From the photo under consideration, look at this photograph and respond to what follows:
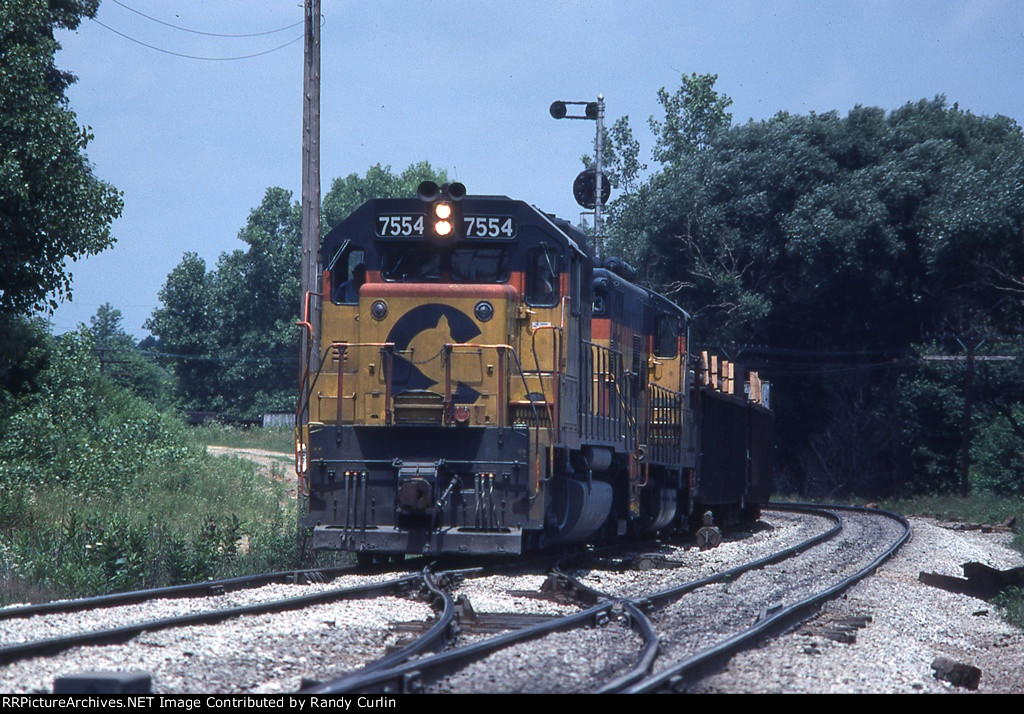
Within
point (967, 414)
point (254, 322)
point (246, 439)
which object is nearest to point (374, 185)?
point (254, 322)

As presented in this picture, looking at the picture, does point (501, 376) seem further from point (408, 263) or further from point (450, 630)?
point (450, 630)

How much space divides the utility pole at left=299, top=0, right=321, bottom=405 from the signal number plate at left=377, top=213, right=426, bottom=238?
100 cm

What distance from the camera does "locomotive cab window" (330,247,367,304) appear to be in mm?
12320

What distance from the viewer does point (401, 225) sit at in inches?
479

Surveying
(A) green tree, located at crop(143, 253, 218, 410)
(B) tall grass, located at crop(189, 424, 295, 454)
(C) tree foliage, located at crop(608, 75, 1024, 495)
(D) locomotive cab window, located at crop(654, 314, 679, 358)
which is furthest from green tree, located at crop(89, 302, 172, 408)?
(D) locomotive cab window, located at crop(654, 314, 679, 358)

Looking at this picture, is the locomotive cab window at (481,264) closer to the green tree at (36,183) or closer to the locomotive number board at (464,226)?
the locomotive number board at (464,226)

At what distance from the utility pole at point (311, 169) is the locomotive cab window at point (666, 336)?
6830 millimetres

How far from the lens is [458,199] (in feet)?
39.6

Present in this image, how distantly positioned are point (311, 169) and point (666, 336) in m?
7.40

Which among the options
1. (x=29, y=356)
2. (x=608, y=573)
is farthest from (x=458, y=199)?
(x=29, y=356)

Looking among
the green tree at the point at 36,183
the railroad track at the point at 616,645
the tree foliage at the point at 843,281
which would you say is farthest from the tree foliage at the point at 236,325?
the railroad track at the point at 616,645

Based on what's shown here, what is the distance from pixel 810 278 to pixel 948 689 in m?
30.1

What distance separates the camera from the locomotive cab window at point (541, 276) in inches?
484

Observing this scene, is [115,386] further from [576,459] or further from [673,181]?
[673,181]
